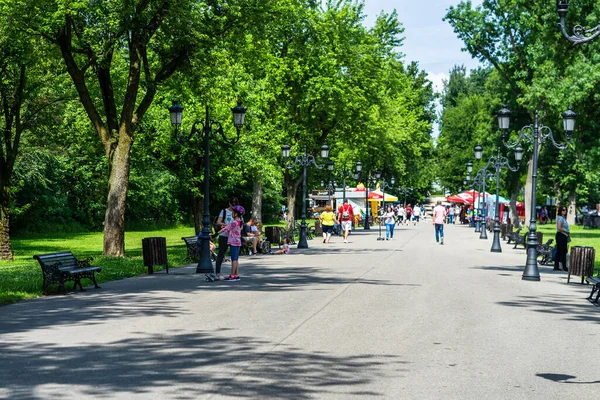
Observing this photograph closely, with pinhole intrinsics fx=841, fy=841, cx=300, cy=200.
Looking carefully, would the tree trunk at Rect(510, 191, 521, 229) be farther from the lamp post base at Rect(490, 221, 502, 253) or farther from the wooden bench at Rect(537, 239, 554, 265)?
the wooden bench at Rect(537, 239, 554, 265)

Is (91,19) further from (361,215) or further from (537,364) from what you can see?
(361,215)

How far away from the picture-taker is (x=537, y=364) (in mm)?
8672

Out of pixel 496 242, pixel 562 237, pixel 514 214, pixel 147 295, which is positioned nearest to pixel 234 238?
pixel 147 295

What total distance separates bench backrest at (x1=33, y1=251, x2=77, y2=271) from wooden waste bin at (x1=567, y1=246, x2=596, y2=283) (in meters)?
10.9

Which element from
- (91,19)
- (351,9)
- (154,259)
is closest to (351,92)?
(351,9)

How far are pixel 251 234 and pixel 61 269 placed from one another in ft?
42.2

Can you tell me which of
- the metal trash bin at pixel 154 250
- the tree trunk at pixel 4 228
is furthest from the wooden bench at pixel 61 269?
the tree trunk at pixel 4 228

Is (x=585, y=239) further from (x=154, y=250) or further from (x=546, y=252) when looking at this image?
(x=154, y=250)

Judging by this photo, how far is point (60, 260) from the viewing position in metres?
16.0

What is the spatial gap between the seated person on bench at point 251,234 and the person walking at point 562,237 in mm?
9844

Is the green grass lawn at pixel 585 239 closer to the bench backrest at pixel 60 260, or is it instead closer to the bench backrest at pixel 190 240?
the bench backrest at pixel 190 240

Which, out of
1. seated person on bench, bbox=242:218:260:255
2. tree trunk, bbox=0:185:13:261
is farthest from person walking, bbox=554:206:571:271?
tree trunk, bbox=0:185:13:261

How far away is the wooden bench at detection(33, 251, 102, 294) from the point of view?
50.0 ft

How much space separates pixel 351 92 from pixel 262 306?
3276cm
